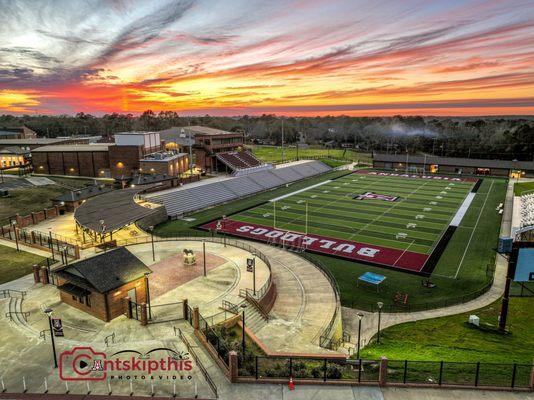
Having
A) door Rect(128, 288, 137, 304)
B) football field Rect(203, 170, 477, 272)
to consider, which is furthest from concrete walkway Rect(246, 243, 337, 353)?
football field Rect(203, 170, 477, 272)

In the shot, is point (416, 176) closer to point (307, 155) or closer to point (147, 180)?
point (307, 155)

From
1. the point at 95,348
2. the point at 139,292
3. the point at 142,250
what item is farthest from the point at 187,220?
the point at 95,348

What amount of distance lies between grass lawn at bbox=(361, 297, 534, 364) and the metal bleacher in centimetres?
3611

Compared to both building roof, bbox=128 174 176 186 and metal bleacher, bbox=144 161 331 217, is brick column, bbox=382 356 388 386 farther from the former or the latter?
building roof, bbox=128 174 176 186

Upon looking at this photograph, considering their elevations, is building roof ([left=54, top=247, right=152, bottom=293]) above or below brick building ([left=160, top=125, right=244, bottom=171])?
below

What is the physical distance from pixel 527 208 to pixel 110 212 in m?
53.6

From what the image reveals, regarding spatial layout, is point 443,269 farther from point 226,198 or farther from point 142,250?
point 226,198

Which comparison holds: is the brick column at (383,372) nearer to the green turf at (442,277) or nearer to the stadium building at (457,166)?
the green turf at (442,277)

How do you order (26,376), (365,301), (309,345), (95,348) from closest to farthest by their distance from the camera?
(26,376)
(95,348)
(309,345)
(365,301)

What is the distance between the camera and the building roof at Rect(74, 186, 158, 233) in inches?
1364

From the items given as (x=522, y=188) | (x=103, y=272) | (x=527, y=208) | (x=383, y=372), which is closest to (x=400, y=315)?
(x=383, y=372)

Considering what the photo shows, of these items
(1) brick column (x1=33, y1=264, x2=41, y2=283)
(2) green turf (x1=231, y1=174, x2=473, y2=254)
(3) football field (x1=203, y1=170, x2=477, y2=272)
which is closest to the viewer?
(1) brick column (x1=33, y1=264, x2=41, y2=283)

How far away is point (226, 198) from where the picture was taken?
201 feet

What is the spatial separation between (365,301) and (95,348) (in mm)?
19262
